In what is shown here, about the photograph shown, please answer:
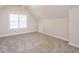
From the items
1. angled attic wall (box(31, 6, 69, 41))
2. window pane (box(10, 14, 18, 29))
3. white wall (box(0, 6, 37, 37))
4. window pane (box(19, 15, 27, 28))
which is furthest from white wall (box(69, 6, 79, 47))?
window pane (box(10, 14, 18, 29))

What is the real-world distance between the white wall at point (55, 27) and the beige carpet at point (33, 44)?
0.26 feet

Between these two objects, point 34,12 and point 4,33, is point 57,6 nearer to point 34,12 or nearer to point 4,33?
point 34,12

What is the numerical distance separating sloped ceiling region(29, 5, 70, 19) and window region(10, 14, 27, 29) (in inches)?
7.8

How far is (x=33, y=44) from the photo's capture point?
1832 mm

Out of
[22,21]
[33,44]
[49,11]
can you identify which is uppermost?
[49,11]

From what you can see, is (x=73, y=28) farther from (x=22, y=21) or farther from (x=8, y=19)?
(x=8, y=19)

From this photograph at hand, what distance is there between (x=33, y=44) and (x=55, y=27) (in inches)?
17.9

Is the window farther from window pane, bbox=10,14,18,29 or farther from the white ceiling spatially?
the white ceiling

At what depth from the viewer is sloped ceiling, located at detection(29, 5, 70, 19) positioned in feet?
5.86

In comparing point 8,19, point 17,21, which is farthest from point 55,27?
point 8,19

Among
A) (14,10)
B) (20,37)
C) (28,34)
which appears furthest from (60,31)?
(14,10)

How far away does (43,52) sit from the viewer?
1822 millimetres

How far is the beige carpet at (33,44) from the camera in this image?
1805mm

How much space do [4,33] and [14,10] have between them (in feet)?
1.31
